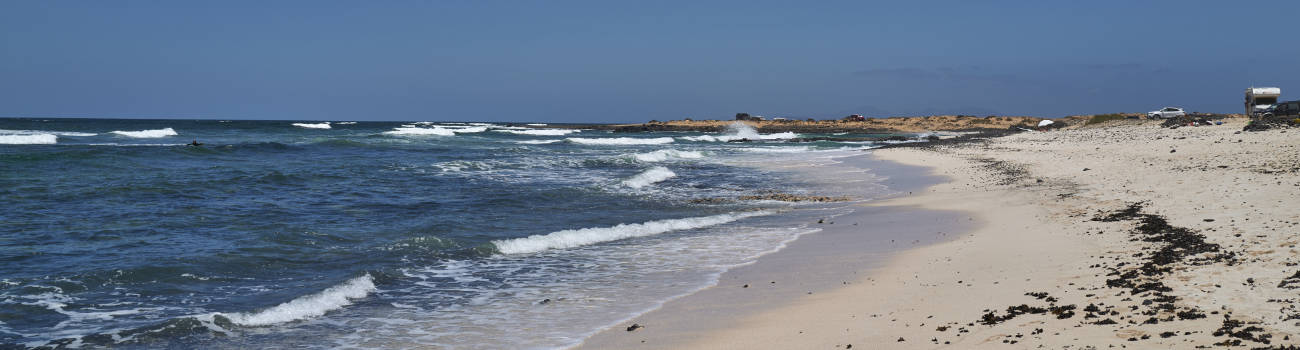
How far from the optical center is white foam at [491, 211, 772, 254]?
1091 cm

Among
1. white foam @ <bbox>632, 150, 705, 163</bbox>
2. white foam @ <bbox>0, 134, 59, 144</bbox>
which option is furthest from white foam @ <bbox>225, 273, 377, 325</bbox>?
white foam @ <bbox>0, 134, 59, 144</bbox>

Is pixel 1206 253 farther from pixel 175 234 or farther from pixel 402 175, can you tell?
pixel 402 175

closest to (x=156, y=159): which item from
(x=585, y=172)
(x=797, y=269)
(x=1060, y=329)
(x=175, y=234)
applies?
(x=585, y=172)

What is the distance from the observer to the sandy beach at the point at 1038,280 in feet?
16.2

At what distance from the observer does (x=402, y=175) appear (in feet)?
73.2

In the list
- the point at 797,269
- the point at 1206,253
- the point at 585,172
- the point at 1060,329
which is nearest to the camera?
the point at 1060,329

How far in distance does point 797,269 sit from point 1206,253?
3822 millimetres

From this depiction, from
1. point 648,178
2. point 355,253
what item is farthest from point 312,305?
point 648,178

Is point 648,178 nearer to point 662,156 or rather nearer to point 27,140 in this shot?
point 662,156

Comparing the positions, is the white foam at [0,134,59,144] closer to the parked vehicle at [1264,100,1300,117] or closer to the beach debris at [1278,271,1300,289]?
the beach debris at [1278,271,1300,289]

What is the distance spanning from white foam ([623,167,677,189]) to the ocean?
10.5 inches

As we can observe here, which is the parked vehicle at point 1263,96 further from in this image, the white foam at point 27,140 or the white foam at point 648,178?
the white foam at point 27,140

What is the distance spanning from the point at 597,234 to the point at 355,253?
3.53 metres

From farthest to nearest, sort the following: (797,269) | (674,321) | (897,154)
Answer: (897,154) < (797,269) < (674,321)
